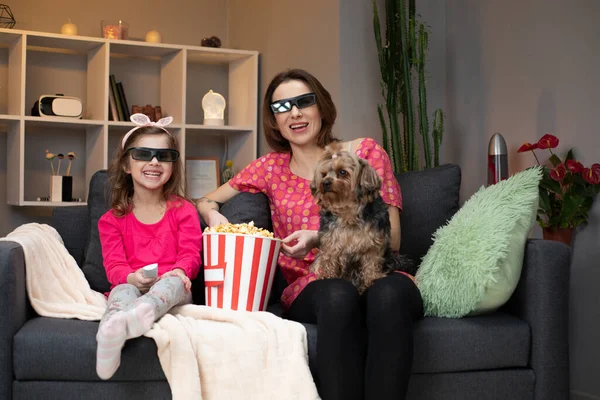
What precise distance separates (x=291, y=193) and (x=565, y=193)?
1170mm

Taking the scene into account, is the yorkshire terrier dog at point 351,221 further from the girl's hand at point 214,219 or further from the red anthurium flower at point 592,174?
the red anthurium flower at point 592,174

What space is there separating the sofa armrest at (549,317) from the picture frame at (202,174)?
299cm

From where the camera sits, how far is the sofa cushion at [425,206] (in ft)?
8.75

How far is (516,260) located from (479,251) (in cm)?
12

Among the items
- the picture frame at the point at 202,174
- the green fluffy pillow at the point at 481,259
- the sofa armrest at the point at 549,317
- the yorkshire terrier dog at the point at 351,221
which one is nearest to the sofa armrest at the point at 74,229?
the yorkshire terrier dog at the point at 351,221

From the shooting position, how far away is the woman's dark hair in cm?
257

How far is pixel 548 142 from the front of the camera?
3.04m

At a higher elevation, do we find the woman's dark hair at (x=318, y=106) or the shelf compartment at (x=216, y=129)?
the shelf compartment at (x=216, y=129)

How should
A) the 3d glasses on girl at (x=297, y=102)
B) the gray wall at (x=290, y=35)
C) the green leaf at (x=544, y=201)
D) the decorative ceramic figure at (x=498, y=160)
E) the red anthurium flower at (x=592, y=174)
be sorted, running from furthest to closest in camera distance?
the gray wall at (x=290, y=35), the decorative ceramic figure at (x=498, y=160), the green leaf at (x=544, y=201), the red anthurium flower at (x=592, y=174), the 3d glasses on girl at (x=297, y=102)

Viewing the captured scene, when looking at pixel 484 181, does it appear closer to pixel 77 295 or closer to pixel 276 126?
pixel 276 126

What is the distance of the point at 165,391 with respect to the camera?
1.94m

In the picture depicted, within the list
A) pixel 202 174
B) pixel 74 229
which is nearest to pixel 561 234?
pixel 74 229

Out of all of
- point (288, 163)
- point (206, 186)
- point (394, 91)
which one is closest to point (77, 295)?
point (288, 163)

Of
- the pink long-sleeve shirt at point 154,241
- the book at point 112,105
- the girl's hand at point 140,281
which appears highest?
the book at point 112,105
